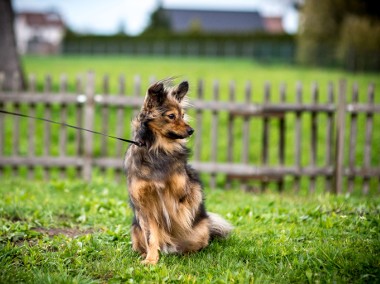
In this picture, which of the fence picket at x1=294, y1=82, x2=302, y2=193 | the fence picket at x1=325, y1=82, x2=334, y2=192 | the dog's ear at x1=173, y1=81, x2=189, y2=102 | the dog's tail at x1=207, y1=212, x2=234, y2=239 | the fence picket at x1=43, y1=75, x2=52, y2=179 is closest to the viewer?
the dog's ear at x1=173, y1=81, x2=189, y2=102

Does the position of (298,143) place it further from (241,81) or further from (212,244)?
(241,81)

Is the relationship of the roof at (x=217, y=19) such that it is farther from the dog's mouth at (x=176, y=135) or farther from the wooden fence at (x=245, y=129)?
the dog's mouth at (x=176, y=135)

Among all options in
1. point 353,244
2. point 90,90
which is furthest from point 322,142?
point 353,244

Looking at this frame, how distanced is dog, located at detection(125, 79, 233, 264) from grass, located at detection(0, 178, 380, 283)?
0.17 metres

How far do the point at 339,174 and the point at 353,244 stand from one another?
13.3 feet

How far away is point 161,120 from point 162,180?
1.79 ft

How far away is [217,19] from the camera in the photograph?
251 ft

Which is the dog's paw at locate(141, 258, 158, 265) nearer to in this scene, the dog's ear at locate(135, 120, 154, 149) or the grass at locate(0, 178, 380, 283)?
the grass at locate(0, 178, 380, 283)

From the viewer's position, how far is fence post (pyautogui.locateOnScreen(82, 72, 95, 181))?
324 inches

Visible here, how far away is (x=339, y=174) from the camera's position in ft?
26.5

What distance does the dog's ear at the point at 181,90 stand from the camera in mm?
4310

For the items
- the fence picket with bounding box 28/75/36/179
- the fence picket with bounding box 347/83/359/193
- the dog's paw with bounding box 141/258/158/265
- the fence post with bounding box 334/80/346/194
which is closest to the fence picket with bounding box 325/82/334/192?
the fence post with bounding box 334/80/346/194

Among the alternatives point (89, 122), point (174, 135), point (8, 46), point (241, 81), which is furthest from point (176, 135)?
point (241, 81)

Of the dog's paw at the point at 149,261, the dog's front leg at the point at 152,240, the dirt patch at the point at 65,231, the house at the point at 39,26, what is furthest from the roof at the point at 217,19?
the dog's paw at the point at 149,261
